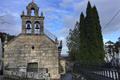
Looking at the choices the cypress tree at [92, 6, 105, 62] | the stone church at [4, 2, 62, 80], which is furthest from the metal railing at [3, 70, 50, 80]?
the cypress tree at [92, 6, 105, 62]

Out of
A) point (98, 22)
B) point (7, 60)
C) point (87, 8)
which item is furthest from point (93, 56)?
point (7, 60)

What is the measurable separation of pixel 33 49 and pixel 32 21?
4.22m

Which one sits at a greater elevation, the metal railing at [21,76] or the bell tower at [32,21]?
the bell tower at [32,21]

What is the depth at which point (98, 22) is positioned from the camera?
3931 centimetres

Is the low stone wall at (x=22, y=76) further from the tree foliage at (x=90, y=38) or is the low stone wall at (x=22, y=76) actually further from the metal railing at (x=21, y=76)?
the tree foliage at (x=90, y=38)

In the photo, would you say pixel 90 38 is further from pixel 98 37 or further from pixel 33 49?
pixel 33 49

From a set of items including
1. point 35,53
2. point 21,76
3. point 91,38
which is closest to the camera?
point 21,76

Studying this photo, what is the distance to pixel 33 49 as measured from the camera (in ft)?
123

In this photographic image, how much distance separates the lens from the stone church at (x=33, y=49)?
36875mm

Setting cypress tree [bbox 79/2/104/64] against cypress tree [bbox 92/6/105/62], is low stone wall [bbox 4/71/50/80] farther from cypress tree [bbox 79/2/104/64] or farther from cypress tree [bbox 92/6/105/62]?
cypress tree [bbox 92/6/105/62]

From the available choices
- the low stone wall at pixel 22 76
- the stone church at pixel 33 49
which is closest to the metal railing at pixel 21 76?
the low stone wall at pixel 22 76

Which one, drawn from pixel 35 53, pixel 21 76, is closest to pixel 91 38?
pixel 35 53

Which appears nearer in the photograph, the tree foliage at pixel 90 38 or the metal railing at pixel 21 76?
the metal railing at pixel 21 76

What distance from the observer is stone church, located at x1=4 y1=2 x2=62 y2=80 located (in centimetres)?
3688
